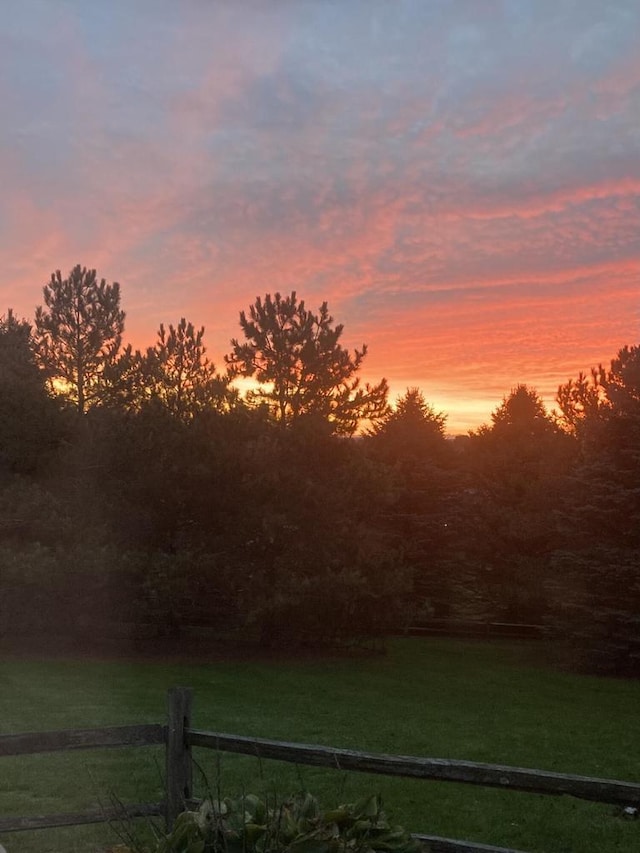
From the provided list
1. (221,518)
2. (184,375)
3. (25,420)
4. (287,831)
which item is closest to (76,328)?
(184,375)

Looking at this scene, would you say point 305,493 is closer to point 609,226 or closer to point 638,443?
point 638,443

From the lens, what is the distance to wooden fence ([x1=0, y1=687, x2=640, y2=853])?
15.1 feet

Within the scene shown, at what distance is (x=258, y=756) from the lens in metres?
4.93

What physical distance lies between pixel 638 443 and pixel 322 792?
57.5 ft

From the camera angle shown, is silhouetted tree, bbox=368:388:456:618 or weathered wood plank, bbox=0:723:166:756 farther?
silhouetted tree, bbox=368:388:456:618

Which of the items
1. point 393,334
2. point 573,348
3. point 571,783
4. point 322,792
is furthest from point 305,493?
point 571,783

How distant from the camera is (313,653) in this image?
25.9m

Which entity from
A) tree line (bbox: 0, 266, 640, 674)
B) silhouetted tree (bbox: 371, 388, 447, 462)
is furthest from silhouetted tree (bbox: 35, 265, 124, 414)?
silhouetted tree (bbox: 371, 388, 447, 462)

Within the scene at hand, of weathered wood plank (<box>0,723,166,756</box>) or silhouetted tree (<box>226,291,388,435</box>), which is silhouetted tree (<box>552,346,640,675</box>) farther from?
weathered wood plank (<box>0,723,166,756</box>)

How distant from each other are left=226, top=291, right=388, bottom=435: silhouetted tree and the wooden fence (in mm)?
23713

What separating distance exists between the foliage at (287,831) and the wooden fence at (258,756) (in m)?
0.83

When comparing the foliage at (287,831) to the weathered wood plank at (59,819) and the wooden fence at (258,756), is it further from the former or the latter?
the weathered wood plank at (59,819)

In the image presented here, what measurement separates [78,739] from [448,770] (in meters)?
2.40

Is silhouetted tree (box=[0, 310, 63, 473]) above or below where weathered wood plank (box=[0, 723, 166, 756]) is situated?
above
